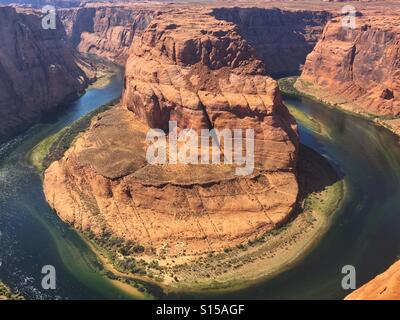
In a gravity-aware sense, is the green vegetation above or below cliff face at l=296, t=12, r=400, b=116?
below

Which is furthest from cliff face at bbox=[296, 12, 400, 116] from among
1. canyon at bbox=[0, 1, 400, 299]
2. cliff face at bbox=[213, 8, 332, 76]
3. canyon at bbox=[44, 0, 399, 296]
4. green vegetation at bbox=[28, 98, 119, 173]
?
green vegetation at bbox=[28, 98, 119, 173]

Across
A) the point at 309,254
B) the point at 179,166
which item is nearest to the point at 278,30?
the point at 179,166

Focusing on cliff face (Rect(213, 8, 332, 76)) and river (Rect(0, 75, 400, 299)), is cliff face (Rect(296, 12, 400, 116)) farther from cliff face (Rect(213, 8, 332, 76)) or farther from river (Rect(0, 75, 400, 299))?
river (Rect(0, 75, 400, 299))

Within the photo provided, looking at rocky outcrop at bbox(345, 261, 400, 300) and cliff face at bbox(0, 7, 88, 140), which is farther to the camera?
cliff face at bbox(0, 7, 88, 140)

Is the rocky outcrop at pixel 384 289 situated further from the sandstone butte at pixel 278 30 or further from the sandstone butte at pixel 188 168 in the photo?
the sandstone butte at pixel 278 30

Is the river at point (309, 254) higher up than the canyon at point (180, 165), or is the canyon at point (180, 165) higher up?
the canyon at point (180, 165)

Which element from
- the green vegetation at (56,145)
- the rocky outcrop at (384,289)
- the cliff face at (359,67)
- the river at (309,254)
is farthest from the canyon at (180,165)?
the green vegetation at (56,145)
